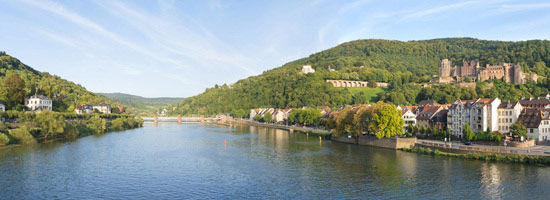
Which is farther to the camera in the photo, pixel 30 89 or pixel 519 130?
pixel 30 89

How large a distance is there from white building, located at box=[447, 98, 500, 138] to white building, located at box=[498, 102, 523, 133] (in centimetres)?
57

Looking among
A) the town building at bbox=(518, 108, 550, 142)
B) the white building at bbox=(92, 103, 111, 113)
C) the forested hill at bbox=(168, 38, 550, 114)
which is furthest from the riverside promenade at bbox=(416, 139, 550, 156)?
the white building at bbox=(92, 103, 111, 113)

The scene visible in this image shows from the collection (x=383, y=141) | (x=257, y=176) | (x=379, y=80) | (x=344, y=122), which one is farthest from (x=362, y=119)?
(x=379, y=80)

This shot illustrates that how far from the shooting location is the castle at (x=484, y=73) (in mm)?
114938

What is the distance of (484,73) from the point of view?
123 meters

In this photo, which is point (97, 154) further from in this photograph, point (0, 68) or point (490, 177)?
point (0, 68)

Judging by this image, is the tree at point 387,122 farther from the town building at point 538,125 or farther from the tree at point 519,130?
the town building at point 538,125

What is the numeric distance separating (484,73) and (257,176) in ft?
372

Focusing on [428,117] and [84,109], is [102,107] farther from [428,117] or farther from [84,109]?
[428,117]

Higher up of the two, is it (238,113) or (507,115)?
(507,115)

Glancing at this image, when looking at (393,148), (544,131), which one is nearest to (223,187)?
(393,148)

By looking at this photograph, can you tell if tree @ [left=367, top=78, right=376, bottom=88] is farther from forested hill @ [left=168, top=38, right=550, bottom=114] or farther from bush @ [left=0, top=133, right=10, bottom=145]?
bush @ [left=0, top=133, right=10, bottom=145]

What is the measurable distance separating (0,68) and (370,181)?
111246 millimetres

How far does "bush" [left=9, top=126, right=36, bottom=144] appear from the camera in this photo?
4466 centimetres
